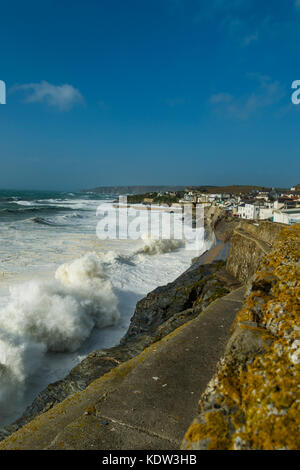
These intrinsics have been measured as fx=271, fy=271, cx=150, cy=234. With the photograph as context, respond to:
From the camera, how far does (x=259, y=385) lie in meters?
1.53

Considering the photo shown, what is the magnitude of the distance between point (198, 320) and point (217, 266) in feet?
25.7

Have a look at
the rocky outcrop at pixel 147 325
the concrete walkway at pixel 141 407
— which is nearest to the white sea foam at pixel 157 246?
the rocky outcrop at pixel 147 325

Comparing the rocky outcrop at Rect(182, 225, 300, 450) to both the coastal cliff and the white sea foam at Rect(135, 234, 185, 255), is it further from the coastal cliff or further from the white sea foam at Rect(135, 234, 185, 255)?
the white sea foam at Rect(135, 234, 185, 255)

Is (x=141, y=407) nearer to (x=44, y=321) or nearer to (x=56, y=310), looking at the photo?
(x=44, y=321)


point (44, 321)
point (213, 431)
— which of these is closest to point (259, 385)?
point (213, 431)

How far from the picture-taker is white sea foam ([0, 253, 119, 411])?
6.23 meters

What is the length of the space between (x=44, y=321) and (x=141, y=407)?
633 centimetres

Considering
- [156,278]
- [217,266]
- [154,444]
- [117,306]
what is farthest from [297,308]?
[156,278]

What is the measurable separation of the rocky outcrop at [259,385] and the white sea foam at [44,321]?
5.79 meters

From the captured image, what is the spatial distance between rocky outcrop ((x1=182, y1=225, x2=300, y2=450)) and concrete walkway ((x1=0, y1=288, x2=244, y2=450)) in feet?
2.04

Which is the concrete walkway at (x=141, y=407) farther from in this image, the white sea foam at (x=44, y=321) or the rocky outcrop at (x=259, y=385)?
the white sea foam at (x=44, y=321)

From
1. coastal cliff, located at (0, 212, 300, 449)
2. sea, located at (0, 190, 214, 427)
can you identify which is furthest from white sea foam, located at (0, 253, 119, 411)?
coastal cliff, located at (0, 212, 300, 449)

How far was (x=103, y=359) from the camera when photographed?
16.2 feet

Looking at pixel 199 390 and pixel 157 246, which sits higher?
pixel 199 390
